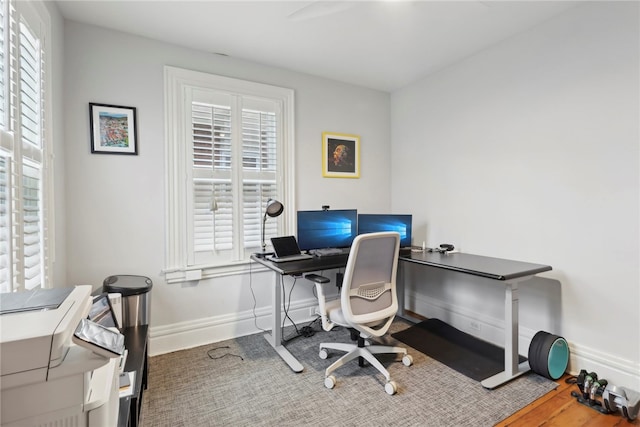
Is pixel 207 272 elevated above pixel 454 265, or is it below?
below

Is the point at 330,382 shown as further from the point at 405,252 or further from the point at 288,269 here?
Result: the point at 405,252

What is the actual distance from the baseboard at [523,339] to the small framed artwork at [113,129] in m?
3.20

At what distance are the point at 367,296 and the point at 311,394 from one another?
75 centimetres

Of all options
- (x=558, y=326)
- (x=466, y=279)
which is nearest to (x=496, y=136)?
(x=466, y=279)

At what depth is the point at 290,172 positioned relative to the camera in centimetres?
324

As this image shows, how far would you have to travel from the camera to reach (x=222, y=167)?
2.91 meters

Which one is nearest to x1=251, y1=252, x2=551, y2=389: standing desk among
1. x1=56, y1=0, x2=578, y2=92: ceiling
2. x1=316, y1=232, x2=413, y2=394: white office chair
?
x1=316, y1=232, x2=413, y2=394: white office chair

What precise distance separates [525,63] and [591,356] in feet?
7.38

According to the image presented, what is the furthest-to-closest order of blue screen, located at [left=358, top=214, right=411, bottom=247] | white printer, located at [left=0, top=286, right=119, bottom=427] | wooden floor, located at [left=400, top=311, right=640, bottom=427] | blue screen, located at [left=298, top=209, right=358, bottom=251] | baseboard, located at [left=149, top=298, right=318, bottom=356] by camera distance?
blue screen, located at [left=358, top=214, right=411, bottom=247] < blue screen, located at [left=298, top=209, right=358, bottom=251] < baseboard, located at [left=149, top=298, right=318, bottom=356] < wooden floor, located at [left=400, top=311, right=640, bottom=427] < white printer, located at [left=0, top=286, right=119, bottom=427]

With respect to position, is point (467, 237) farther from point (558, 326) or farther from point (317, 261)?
point (317, 261)

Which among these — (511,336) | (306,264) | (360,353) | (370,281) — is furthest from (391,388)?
(306,264)

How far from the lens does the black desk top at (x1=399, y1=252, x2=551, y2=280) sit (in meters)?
2.16

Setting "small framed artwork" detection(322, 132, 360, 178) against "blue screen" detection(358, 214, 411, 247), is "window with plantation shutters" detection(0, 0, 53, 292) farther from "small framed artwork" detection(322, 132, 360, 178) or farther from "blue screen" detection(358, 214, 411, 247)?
"blue screen" detection(358, 214, 411, 247)

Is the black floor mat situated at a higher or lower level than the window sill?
lower
